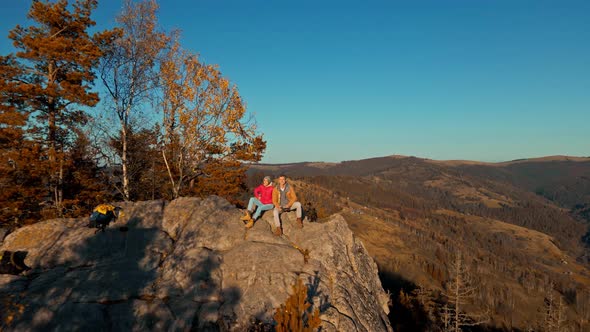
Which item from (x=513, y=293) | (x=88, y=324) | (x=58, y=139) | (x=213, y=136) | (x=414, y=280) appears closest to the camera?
(x=88, y=324)

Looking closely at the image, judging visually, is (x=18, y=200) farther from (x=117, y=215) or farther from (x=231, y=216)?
(x=231, y=216)

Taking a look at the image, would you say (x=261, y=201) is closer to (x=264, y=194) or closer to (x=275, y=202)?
(x=264, y=194)

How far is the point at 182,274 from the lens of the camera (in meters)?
11.8

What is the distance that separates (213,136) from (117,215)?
11.2 m

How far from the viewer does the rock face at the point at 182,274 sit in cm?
974

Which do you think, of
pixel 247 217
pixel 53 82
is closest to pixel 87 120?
pixel 53 82

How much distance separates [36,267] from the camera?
493 inches

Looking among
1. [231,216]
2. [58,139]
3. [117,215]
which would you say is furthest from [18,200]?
[231,216]

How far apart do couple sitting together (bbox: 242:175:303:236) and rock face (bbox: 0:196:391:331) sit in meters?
0.51

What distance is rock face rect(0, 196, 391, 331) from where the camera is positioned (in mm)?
9745

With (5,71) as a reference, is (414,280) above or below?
below

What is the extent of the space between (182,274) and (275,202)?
5174mm

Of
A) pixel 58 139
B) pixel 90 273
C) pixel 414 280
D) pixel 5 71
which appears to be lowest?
pixel 414 280

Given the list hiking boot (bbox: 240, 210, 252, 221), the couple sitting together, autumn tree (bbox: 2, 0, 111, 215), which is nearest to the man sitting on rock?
the couple sitting together
